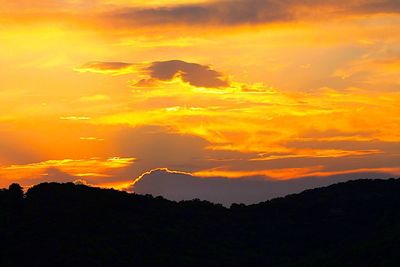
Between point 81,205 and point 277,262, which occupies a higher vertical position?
point 81,205

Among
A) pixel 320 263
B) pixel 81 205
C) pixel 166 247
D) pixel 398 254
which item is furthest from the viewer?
pixel 81 205

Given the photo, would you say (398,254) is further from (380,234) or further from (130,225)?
(130,225)

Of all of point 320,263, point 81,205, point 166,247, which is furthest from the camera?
point 81,205

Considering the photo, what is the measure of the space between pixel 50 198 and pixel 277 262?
49.2 meters

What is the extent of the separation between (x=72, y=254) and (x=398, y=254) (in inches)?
2230

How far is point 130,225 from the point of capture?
191 m

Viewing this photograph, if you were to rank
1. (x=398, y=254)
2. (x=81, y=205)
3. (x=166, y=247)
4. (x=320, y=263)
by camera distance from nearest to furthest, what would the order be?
(x=398, y=254)
(x=320, y=263)
(x=166, y=247)
(x=81, y=205)

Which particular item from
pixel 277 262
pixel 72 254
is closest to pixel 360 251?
pixel 277 262

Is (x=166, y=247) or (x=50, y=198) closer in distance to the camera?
(x=166, y=247)

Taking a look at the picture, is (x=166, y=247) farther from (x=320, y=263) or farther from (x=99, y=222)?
(x=320, y=263)

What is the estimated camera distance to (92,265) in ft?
538

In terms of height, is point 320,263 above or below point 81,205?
below

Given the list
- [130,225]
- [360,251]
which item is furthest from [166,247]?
[360,251]

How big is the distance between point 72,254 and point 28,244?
33.7 ft
